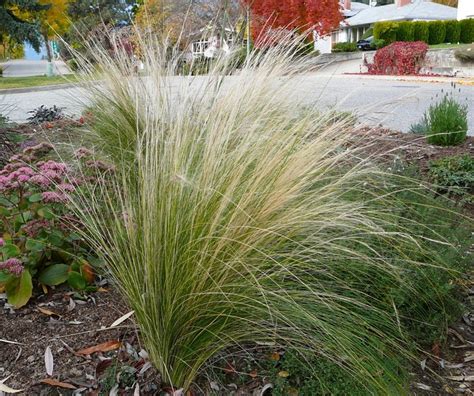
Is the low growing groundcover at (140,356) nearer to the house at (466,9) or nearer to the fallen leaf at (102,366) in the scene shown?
the fallen leaf at (102,366)

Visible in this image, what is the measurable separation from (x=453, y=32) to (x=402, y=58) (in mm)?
8800

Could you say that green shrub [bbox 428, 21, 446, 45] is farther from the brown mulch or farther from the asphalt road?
the brown mulch

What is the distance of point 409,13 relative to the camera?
3192cm

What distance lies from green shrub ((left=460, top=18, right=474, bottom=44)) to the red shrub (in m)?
7.97

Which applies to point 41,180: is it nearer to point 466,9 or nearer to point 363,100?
point 363,100

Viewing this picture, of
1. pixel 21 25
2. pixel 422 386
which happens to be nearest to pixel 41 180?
pixel 422 386

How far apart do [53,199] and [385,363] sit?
4.51ft

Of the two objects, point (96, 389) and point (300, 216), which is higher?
point (300, 216)

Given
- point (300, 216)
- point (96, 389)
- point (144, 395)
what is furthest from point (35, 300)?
point (300, 216)

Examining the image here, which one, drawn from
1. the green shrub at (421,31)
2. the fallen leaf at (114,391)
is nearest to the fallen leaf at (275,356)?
the fallen leaf at (114,391)

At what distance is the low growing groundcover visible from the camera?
1.59m

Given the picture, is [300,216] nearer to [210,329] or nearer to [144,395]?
[210,329]

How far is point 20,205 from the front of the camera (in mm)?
2154

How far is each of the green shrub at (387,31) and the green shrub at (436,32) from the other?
6.91 feet
